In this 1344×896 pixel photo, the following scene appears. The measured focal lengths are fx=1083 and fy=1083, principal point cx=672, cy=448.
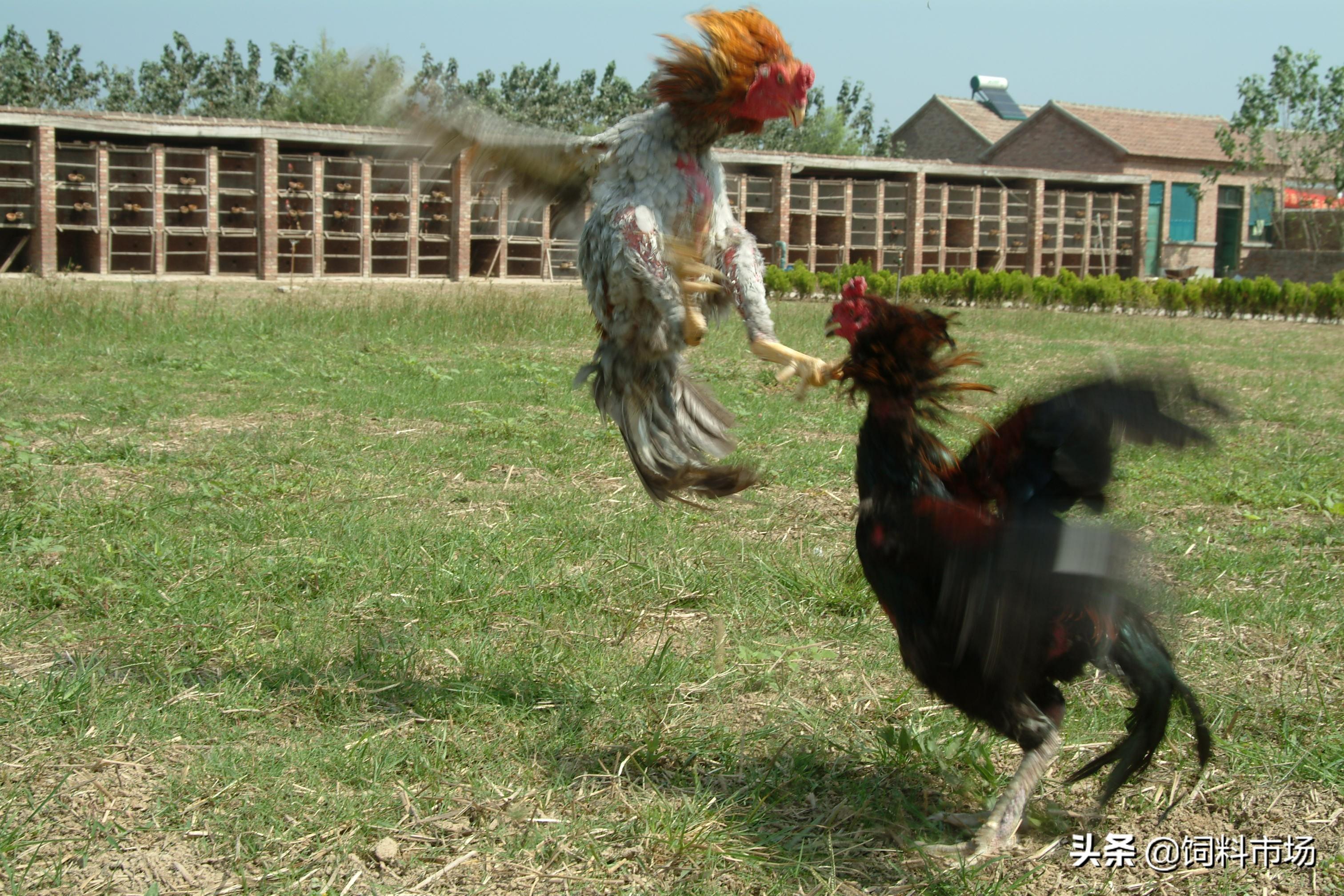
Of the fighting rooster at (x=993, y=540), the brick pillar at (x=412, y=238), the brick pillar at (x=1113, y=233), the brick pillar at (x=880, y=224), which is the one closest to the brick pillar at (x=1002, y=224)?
the brick pillar at (x=880, y=224)

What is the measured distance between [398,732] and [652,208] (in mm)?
1892

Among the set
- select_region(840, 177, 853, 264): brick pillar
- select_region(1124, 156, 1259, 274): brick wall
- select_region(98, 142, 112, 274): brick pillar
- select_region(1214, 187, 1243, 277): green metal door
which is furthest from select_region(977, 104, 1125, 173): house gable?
select_region(98, 142, 112, 274): brick pillar

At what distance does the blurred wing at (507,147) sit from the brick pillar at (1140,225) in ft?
120

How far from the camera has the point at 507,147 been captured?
13.3 feet

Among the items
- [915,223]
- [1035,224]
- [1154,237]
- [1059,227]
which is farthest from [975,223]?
[1154,237]

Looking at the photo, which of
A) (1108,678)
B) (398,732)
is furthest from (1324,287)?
(398,732)

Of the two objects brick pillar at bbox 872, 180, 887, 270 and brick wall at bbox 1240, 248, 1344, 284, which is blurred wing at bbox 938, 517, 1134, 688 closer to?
brick pillar at bbox 872, 180, 887, 270

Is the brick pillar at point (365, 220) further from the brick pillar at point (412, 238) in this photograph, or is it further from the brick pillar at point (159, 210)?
the brick pillar at point (159, 210)

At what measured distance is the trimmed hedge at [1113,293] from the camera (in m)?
22.1

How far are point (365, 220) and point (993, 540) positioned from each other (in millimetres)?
25338

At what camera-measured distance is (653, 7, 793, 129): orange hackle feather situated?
3516 millimetres

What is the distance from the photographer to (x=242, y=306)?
49.2ft

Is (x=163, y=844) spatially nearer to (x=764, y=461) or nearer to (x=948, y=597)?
(x=948, y=597)

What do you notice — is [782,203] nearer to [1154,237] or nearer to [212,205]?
[212,205]
